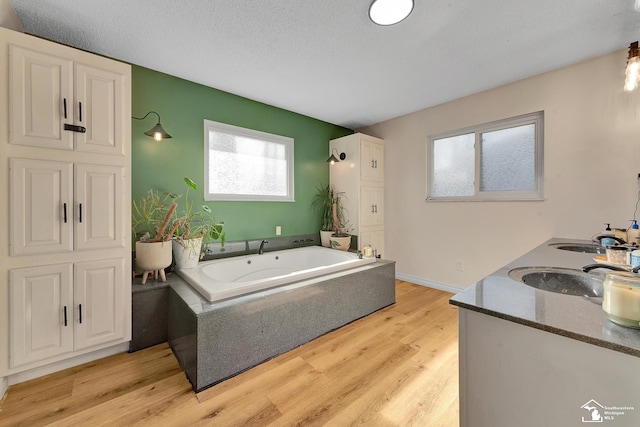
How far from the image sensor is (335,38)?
1939 mm

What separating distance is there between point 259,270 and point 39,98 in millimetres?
2201

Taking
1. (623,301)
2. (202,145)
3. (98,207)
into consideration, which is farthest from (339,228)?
(623,301)

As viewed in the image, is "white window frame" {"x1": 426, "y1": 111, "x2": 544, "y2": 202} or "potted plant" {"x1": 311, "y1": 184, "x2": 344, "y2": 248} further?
"potted plant" {"x1": 311, "y1": 184, "x2": 344, "y2": 248}

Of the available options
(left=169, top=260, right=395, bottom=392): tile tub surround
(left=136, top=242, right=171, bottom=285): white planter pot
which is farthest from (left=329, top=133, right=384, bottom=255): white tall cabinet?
(left=136, top=242, right=171, bottom=285): white planter pot

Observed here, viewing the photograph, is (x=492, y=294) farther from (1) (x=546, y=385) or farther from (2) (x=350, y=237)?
(2) (x=350, y=237)

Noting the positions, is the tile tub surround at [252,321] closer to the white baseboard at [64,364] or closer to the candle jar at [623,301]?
the white baseboard at [64,364]

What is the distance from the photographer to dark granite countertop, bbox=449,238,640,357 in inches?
24.4

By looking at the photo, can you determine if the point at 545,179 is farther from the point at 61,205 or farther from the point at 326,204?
the point at 61,205

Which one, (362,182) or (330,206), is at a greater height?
(362,182)

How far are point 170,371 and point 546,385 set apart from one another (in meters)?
2.04

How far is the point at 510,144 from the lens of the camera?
9.15 feet

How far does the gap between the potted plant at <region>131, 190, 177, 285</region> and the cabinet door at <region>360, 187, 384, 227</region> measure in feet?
7.92

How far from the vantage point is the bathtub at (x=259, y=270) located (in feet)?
5.93

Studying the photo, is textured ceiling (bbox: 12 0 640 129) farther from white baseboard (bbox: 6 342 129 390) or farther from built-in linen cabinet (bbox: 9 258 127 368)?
white baseboard (bbox: 6 342 129 390)
